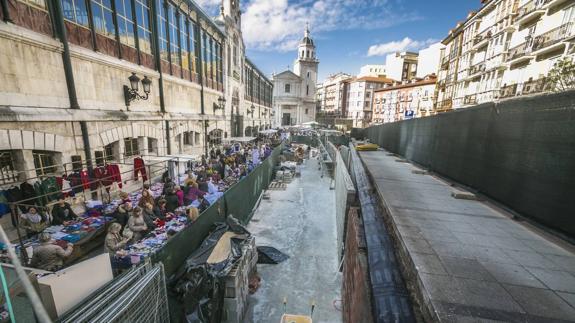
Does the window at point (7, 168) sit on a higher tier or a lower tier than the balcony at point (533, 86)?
lower

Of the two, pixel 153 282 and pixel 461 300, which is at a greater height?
pixel 461 300

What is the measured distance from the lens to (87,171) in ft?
25.0

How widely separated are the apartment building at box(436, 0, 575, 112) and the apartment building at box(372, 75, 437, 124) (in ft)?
19.5

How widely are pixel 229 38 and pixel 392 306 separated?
23248mm

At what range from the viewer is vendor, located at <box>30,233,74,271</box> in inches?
180

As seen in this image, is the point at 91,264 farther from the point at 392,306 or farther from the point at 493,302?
the point at 493,302

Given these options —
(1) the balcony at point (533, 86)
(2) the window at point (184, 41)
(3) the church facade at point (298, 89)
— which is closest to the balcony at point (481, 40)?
(1) the balcony at point (533, 86)

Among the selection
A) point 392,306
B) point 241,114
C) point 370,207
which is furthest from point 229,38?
point 392,306

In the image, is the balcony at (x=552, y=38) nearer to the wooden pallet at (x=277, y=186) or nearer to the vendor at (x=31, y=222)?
the wooden pallet at (x=277, y=186)

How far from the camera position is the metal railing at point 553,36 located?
16641mm

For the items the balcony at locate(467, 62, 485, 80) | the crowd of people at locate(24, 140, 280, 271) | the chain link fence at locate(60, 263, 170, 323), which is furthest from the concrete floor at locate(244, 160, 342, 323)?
the balcony at locate(467, 62, 485, 80)

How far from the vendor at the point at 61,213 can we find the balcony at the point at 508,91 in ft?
104

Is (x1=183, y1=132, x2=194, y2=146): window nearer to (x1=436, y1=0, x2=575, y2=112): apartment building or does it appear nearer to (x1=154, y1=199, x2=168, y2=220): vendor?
(x1=154, y1=199, x2=168, y2=220): vendor

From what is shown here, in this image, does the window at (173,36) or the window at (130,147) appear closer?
the window at (130,147)
